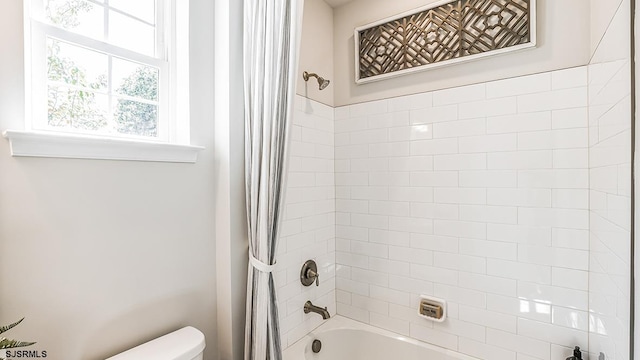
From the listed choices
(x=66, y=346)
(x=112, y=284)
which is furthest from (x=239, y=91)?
(x=66, y=346)

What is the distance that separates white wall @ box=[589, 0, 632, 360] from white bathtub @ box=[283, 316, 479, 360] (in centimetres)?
82

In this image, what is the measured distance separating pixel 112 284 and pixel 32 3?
3.34 ft

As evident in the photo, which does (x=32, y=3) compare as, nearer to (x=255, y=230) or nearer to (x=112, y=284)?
(x=112, y=284)

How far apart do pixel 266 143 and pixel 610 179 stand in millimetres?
1290

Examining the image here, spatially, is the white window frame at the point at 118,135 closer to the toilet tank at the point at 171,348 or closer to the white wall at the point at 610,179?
the toilet tank at the point at 171,348

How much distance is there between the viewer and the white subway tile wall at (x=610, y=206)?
0.87 metres

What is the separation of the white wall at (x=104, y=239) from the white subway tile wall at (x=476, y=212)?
82cm

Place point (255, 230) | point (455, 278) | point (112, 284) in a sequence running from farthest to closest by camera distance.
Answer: point (455, 278), point (255, 230), point (112, 284)

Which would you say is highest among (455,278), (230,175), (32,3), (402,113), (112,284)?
(32,3)

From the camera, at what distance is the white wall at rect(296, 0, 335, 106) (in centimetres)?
193

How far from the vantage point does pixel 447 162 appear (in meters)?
1.76

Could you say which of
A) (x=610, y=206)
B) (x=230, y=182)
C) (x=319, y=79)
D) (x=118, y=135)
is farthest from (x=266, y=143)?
(x=610, y=206)

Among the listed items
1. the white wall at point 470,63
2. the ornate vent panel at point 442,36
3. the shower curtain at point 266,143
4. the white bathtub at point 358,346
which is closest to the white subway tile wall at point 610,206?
the white wall at point 470,63

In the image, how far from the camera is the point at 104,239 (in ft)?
3.67
